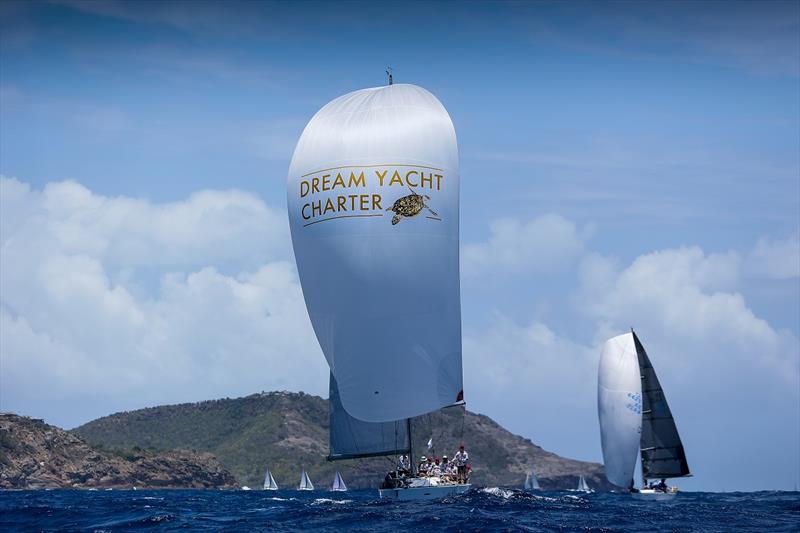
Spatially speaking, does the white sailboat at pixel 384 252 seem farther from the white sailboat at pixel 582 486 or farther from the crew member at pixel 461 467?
the white sailboat at pixel 582 486

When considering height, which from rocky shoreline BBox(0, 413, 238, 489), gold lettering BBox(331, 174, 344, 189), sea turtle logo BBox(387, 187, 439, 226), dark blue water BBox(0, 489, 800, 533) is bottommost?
dark blue water BBox(0, 489, 800, 533)

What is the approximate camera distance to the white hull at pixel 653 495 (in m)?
66.1

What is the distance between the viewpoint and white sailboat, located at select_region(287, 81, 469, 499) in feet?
144

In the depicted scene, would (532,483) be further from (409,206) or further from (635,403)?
(409,206)

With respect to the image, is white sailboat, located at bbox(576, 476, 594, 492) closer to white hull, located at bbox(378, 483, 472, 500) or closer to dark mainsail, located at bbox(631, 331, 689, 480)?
dark mainsail, located at bbox(631, 331, 689, 480)

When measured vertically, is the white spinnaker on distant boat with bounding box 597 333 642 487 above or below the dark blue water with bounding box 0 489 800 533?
above

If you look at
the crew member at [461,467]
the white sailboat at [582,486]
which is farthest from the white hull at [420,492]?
the white sailboat at [582,486]

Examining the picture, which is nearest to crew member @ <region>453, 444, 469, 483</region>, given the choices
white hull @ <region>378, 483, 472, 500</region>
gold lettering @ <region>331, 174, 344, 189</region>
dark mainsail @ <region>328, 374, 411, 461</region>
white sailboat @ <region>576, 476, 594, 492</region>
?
white hull @ <region>378, 483, 472, 500</region>

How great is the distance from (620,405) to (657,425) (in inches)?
107

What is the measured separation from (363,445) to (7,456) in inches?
3475

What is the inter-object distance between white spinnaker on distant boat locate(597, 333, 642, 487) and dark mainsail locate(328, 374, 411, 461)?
23.3 metres

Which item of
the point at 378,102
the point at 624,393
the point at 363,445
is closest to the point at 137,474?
the point at 624,393

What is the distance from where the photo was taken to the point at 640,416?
69.7 m

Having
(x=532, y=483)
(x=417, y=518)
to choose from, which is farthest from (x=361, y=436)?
(x=532, y=483)
